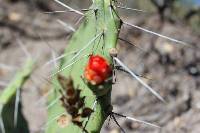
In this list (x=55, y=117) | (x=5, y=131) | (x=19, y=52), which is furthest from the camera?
(x=19, y=52)

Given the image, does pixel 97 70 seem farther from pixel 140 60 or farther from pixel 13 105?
pixel 140 60

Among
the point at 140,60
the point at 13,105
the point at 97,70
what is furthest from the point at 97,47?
the point at 140,60

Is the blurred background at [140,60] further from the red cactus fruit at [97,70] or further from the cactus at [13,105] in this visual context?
the red cactus fruit at [97,70]

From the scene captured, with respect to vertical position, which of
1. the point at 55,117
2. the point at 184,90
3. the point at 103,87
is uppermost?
the point at 103,87

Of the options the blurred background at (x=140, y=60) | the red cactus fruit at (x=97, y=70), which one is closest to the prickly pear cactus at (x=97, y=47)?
the red cactus fruit at (x=97, y=70)

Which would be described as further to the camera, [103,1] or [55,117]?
[55,117]

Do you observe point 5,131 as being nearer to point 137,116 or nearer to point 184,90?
point 137,116

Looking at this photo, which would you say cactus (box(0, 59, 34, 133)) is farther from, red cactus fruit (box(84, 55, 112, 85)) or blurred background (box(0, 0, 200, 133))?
red cactus fruit (box(84, 55, 112, 85))

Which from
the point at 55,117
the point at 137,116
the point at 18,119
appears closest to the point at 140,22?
the point at 137,116
